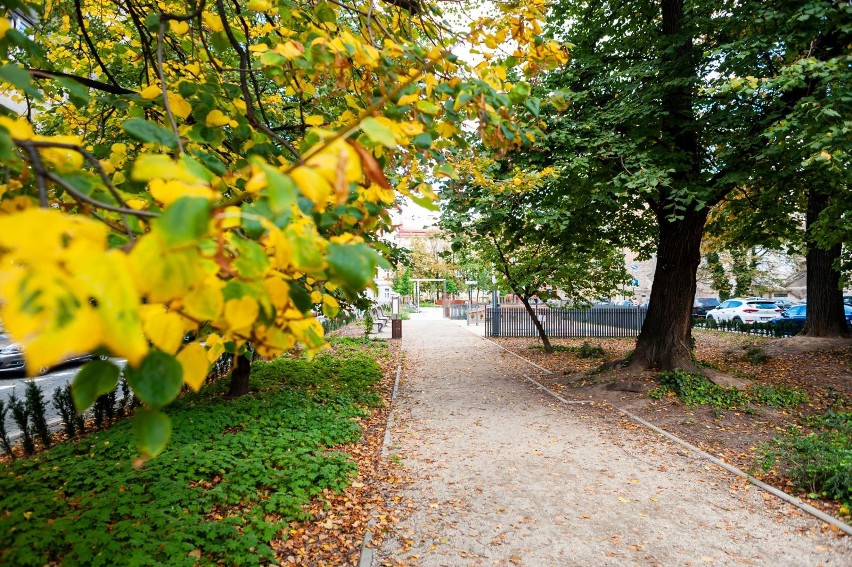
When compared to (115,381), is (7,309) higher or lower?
higher

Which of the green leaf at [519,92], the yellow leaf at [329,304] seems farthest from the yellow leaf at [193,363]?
the green leaf at [519,92]

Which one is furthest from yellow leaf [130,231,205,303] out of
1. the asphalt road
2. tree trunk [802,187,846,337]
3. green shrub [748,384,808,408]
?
tree trunk [802,187,846,337]

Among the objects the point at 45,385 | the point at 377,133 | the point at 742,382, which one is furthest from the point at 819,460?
the point at 45,385

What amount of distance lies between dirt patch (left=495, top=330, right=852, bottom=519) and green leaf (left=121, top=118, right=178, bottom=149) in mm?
5736

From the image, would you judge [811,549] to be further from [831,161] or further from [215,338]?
[215,338]

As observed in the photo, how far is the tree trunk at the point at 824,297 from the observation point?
14.0 metres

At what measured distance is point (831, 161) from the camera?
5.40m

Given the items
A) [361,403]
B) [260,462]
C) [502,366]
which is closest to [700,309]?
[502,366]

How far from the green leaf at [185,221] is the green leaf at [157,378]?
13.3 inches

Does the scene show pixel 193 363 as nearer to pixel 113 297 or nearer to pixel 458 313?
pixel 113 297

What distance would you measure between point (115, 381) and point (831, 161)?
22.8ft

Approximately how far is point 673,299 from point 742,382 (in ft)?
6.18

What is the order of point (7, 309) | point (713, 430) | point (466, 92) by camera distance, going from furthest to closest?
1. point (713, 430)
2. point (466, 92)
3. point (7, 309)

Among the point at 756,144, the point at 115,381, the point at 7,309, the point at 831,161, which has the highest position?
the point at 756,144
